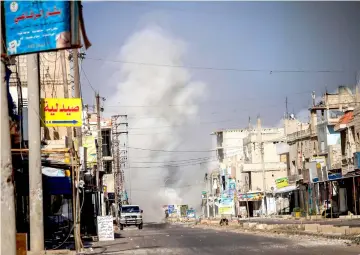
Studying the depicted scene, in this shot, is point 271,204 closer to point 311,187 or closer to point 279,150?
point 279,150

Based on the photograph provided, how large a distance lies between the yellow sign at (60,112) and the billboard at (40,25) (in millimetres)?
12008

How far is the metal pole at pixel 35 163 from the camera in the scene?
67.7ft

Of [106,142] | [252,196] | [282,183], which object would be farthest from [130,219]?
[252,196]

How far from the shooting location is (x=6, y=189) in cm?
1171

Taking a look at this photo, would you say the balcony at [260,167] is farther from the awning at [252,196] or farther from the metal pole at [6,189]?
the metal pole at [6,189]

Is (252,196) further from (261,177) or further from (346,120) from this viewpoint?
(346,120)

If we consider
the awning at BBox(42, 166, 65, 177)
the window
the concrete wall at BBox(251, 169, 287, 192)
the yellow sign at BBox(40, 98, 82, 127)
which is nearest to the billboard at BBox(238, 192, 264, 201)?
the concrete wall at BBox(251, 169, 287, 192)

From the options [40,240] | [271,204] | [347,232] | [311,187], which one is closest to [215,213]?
[271,204]

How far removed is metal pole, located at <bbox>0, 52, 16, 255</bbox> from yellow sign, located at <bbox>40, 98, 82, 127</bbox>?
38.0 feet

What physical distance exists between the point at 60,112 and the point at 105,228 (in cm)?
1045

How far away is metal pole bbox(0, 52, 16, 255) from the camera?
11.7 metres

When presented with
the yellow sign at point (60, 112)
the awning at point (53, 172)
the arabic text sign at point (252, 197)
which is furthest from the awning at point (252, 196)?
the yellow sign at point (60, 112)

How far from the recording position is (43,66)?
155 feet

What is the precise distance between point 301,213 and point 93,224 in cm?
3326
